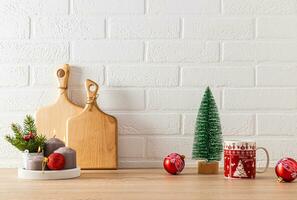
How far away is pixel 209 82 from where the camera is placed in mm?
2021

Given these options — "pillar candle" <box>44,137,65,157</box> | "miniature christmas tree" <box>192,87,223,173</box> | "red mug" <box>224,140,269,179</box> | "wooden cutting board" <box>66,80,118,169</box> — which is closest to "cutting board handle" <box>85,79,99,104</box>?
"wooden cutting board" <box>66,80,118,169</box>

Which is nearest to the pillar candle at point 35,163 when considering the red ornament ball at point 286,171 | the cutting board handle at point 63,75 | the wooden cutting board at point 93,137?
the wooden cutting board at point 93,137

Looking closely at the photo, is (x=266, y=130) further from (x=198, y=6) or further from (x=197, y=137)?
(x=198, y=6)

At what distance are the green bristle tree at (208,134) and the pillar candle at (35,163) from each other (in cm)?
49

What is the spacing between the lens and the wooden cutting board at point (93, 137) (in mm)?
1940

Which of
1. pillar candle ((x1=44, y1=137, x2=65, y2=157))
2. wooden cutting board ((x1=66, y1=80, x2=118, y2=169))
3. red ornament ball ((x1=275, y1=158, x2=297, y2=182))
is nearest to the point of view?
red ornament ball ((x1=275, y1=158, x2=297, y2=182))

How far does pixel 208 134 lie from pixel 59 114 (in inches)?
20.6

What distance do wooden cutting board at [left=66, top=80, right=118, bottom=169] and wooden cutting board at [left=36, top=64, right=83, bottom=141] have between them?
1.8 inches

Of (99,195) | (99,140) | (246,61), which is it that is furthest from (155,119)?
(99,195)

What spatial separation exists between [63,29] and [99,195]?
80cm

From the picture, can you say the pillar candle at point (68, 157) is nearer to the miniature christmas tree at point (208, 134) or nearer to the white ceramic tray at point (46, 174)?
the white ceramic tray at point (46, 174)

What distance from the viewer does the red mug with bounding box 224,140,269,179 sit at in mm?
1688

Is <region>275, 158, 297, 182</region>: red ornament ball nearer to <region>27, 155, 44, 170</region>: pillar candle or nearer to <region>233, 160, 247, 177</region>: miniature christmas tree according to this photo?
<region>233, 160, 247, 177</region>: miniature christmas tree

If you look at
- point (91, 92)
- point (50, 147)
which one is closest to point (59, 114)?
point (91, 92)
